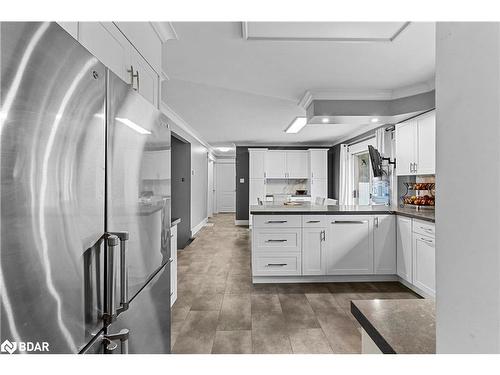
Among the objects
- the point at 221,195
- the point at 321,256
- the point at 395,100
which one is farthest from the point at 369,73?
the point at 221,195

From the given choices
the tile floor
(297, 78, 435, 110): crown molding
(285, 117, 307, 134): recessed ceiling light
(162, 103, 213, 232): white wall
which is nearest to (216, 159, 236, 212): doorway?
(162, 103, 213, 232): white wall

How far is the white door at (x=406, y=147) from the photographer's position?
4.05 m

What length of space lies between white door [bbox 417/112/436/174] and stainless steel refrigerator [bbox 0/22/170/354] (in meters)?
3.58

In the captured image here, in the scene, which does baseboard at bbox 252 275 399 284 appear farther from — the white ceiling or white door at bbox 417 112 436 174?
the white ceiling

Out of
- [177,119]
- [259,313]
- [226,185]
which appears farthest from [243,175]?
[259,313]

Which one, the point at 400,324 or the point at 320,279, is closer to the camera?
the point at 400,324

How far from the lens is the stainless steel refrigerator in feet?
1.86

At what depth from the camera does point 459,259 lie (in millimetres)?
419

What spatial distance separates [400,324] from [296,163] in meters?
8.16

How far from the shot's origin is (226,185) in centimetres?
1247

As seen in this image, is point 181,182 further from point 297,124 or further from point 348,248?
point 348,248

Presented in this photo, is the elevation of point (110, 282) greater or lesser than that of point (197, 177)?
lesser

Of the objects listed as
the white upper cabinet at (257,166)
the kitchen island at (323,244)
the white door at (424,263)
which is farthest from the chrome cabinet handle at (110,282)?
the white upper cabinet at (257,166)

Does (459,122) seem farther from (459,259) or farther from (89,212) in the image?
(89,212)
